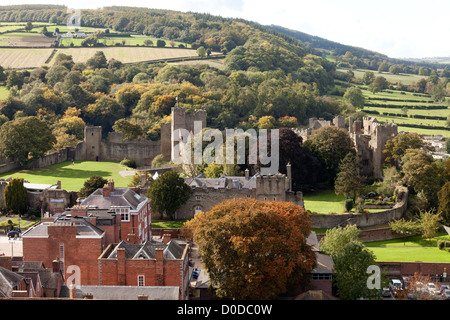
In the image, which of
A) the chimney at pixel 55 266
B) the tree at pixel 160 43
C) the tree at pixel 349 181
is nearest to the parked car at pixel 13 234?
the chimney at pixel 55 266

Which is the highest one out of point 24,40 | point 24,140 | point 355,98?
point 24,40

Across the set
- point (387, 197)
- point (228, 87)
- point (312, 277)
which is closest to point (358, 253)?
point (312, 277)

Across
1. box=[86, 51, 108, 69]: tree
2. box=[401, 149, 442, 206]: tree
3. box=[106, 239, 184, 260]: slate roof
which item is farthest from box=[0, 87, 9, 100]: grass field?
box=[106, 239, 184, 260]: slate roof

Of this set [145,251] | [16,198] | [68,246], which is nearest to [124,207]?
[68,246]

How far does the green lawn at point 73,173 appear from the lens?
48.7 m

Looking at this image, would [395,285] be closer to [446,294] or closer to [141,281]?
[446,294]

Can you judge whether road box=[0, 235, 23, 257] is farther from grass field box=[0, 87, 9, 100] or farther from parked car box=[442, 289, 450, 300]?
grass field box=[0, 87, 9, 100]

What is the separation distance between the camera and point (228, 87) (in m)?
79.2

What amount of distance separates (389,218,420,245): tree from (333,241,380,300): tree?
34.0ft

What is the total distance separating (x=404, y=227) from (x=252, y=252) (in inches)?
624

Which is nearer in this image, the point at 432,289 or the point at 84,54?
the point at 432,289

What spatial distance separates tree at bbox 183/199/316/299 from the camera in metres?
27.3

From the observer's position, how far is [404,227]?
132ft
